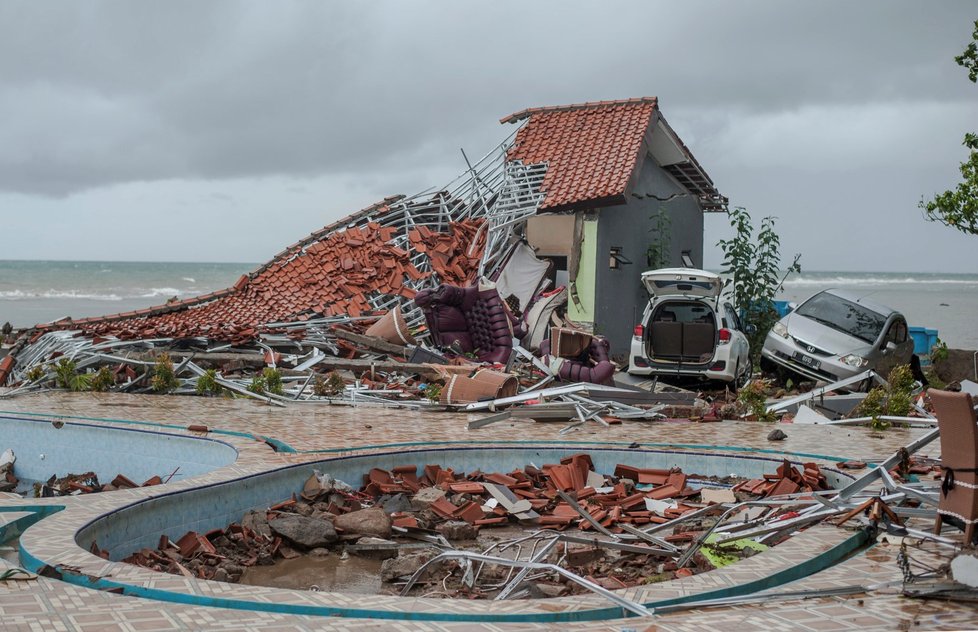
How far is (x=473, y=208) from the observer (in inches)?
1043

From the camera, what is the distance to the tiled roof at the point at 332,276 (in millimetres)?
22750

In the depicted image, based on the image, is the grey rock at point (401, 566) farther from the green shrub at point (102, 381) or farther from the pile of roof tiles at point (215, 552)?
the green shrub at point (102, 381)

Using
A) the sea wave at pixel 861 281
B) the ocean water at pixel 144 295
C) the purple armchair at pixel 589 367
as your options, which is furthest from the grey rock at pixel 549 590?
the sea wave at pixel 861 281

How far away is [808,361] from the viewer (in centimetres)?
1864

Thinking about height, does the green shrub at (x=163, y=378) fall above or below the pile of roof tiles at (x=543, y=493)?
above

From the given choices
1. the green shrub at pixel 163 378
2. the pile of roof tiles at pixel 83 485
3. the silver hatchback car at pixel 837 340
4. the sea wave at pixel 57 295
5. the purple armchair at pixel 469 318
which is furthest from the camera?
the sea wave at pixel 57 295

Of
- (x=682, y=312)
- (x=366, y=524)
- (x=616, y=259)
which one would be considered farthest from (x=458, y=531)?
(x=616, y=259)

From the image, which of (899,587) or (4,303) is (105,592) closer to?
(899,587)

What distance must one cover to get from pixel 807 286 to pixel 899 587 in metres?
84.8

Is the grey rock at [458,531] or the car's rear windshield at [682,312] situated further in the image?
the car's rear windshield at [682,312]

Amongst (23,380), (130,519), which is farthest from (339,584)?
(23,380)

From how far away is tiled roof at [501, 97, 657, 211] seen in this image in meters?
22.9

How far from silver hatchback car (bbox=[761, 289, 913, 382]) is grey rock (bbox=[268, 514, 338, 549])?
12326mm

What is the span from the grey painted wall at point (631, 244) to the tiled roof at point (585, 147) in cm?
78
